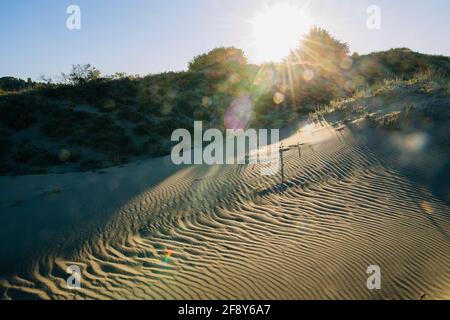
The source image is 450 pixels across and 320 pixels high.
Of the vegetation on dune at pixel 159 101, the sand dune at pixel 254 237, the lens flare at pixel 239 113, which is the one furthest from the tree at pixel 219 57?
the sand dune at pixel 254 237

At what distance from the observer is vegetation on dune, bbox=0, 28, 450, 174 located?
15.2 meters

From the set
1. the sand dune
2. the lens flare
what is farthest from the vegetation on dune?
the sand dune

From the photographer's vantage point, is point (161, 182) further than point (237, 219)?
Yes

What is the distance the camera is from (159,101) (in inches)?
865

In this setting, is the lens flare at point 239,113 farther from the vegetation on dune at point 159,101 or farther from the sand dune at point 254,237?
the sand dune at point 254,237

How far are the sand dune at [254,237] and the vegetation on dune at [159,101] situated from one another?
18.6 ft

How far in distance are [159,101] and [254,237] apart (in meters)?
17.3

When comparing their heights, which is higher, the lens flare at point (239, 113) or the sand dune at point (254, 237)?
the lens flare at point (239, 113)

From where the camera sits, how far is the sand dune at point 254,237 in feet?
15.5

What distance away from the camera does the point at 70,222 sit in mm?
7871

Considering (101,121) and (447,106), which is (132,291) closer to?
(447,106)

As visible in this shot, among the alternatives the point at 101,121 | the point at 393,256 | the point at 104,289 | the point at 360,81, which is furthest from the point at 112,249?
the point at 360,81

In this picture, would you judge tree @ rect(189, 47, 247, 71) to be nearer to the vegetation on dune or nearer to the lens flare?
the vegetation on dune
